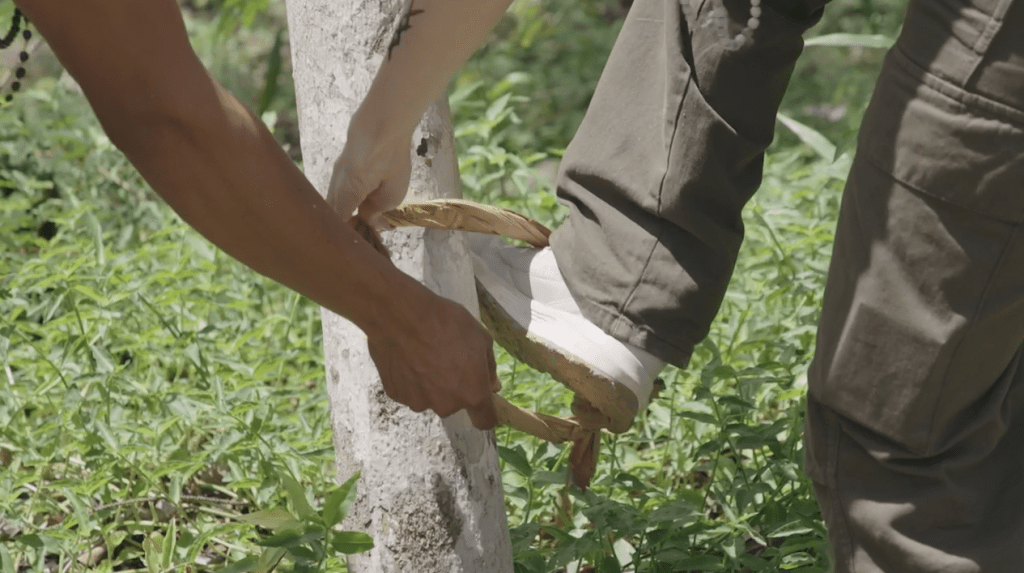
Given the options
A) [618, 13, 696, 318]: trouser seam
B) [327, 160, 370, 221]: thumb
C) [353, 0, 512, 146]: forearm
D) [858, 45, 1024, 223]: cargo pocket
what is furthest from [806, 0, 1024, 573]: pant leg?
[327, 160, 370, 221]: thumb

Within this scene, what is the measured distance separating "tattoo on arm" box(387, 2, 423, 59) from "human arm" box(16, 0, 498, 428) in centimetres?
37

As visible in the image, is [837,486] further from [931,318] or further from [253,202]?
[253,202]

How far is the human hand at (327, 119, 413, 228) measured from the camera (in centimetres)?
153

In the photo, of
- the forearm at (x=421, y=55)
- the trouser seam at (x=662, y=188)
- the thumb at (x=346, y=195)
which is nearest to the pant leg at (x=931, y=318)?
the trouser seam at (x=662, y=188)

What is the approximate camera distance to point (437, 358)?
1354 millimetres

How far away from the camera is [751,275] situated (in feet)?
8.88

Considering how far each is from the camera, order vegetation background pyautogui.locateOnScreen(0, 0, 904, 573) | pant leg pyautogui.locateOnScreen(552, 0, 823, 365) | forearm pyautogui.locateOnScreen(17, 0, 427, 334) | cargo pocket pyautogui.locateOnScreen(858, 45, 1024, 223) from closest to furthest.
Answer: forearm pyautogui.locateOnScreen(17, 0, 427, 334)
cargo pocket pyautogui.locateOnScreen(858, 45, 1024, 223)
pant leg pyautogui.locateOnScreen(552, 0, 823, 365)
vegetation background pyautogui.locateOnScreen(0, 0, 904, 573)

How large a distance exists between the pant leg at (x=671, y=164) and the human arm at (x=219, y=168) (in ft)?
1.56

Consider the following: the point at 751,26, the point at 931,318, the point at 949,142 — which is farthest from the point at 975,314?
the point at 751,26

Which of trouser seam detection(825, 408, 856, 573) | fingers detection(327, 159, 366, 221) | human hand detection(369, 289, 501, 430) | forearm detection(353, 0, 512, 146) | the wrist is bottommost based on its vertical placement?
trouser seam detection(825, 408, 856, 573)

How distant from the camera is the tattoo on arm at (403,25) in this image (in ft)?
4.93

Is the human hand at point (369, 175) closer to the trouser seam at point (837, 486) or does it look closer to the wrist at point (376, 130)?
the wrist at point (376, 130)

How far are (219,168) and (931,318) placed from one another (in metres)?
0.77

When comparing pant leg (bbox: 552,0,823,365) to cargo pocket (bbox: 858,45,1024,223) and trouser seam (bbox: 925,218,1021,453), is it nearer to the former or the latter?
cargo pocket (bbox: 858,45,1024,223)
